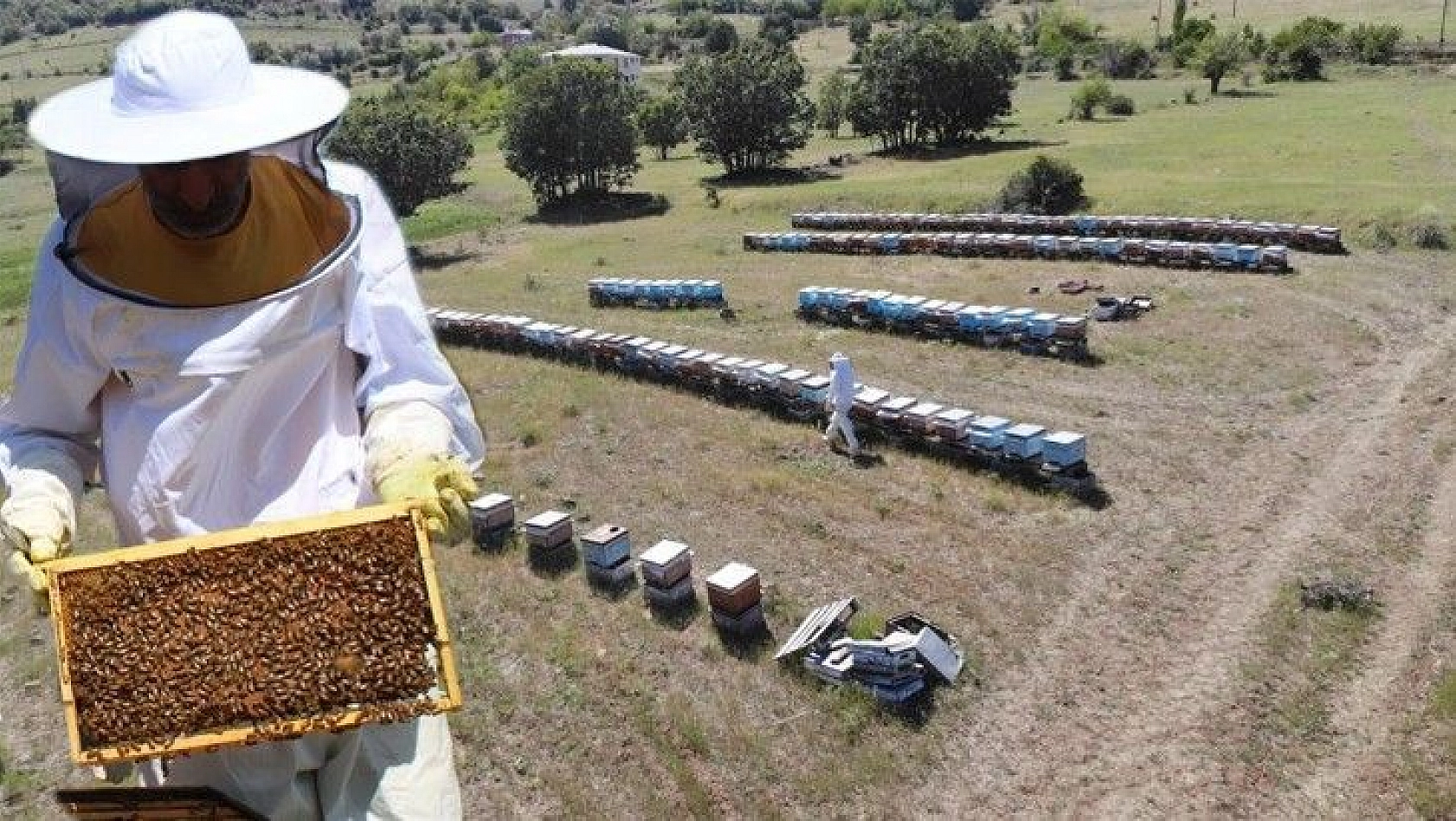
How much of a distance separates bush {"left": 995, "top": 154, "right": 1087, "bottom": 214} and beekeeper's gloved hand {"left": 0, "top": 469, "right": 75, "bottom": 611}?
26.0m

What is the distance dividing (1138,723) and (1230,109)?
38.2 meters

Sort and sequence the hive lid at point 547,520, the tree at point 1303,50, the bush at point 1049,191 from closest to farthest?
the hive lid at point 547,520 → the bush at point 1049,191 → the tree at point 1303,50

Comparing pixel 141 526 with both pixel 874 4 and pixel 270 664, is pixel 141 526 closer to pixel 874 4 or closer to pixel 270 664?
pixel 270 664

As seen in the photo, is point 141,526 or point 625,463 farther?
point 625,463

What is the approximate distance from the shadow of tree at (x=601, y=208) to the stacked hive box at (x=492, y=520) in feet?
76.8

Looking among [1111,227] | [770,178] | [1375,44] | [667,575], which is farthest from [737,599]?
[1375,44]

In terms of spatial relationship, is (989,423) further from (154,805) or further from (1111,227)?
(1111,227)

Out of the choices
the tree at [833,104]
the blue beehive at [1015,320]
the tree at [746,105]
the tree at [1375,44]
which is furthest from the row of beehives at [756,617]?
the tree at [1375,44]

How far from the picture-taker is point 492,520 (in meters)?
11.3

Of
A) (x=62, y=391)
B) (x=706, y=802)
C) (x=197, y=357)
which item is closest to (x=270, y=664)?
(x=197, y=357)

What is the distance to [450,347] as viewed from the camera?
20734mm

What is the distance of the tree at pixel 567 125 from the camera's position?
1363 inches

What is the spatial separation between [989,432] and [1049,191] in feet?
54.4

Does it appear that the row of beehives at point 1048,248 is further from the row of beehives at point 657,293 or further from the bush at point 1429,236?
the row of beehives at point 657,293
